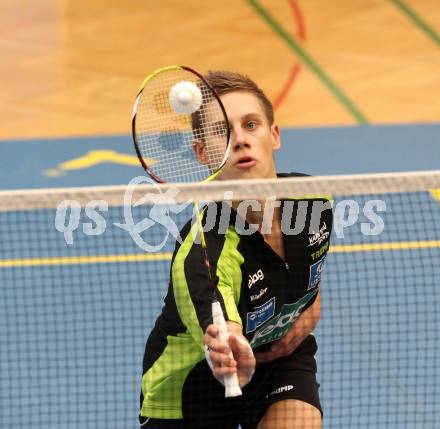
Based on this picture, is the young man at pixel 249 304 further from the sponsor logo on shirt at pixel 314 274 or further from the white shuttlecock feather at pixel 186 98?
the white shuttlecock feather at pixel 186 98

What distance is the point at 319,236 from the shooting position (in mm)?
4094

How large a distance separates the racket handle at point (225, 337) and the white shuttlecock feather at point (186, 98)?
755mm

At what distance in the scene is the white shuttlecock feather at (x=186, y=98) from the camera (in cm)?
386

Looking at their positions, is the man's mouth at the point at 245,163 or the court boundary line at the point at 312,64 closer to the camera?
the man's mouth at the point at 245,163

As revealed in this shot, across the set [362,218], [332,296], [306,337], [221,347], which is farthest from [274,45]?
[221,347]

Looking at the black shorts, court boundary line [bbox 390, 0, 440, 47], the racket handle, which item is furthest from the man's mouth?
court boundary line [bbox 390, 0, 440, 47]

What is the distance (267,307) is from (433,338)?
245 cm

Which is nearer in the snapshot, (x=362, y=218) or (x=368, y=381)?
(x=368, y=381)

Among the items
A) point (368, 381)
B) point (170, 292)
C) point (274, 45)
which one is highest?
point (274, 45)

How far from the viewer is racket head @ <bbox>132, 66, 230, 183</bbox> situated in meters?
3.89

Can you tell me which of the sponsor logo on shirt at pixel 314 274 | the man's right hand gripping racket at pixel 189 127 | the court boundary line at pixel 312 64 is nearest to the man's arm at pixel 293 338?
the sponsor logo on shirt at pixel 314 274

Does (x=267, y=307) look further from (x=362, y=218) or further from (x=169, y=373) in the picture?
(x=362, y=218)

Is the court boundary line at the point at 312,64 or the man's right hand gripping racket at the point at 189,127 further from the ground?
the court boundary line at the point at 312,64

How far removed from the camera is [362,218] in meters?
7.32
